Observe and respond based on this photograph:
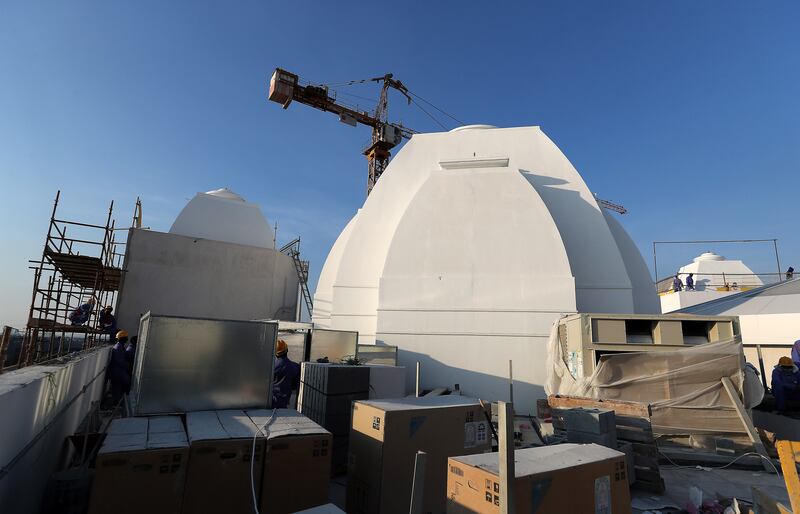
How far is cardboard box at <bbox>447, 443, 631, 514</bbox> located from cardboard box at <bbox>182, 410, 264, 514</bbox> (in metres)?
1.58

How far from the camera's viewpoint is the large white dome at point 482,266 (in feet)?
37.8

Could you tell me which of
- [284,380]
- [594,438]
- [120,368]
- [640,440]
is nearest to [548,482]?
[594,438]

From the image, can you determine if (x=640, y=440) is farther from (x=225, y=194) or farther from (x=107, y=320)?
(x=225, y=194)

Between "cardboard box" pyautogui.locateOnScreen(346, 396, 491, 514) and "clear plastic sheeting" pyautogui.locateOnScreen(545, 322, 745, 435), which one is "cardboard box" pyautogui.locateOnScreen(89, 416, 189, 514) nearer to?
"cardboard box" pyautogui.locateOnScreen(346, 396, 491, 514)

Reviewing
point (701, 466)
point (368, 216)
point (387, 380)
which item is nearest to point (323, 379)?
point (387, 380)

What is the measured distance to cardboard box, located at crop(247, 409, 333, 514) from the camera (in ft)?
11.2

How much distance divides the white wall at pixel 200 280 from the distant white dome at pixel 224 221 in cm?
207

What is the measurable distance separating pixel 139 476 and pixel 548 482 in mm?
2931

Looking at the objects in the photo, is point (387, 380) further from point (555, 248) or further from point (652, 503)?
point (555, 248)

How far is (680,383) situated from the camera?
756 centimetres

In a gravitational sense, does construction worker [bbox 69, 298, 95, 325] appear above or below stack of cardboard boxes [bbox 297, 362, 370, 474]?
above

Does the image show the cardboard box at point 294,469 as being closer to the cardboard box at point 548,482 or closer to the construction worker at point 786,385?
the cardboard box at point 548,482

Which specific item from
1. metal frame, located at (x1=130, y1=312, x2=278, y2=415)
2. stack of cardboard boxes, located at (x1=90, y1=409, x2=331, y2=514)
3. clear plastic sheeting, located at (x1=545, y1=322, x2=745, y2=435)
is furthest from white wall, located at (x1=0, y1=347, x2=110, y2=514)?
clear plastic sheeting, located at (x1=545, y1=322, x2=745, y2=435)

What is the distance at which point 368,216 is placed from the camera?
1478cm
